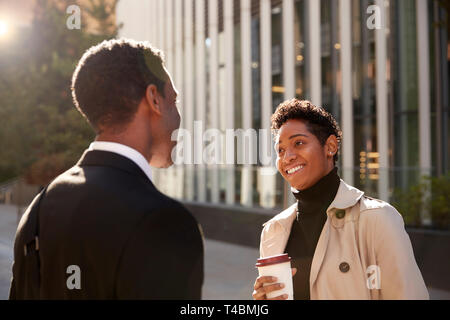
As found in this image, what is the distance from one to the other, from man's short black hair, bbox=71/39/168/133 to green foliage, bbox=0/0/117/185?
15634mm

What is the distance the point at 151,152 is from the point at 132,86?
0.68 feet

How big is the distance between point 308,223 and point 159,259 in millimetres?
1617

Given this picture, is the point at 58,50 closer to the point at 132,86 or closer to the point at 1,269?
the point at 1,269

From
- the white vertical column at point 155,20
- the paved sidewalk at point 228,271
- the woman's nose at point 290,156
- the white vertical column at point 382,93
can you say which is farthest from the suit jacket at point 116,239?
the white vertical column at point 155,20

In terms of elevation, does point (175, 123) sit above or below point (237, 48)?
below

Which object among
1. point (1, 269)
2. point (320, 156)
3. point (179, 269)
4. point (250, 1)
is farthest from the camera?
point (250, 1)

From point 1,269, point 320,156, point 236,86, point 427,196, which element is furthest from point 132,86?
point 236,86

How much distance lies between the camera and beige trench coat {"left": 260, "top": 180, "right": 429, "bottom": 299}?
2.44 metres

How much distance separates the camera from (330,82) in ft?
47.0

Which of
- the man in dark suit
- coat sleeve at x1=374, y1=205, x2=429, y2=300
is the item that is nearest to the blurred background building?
coat sleeve at x1=374, y1=205, x2=429, y2=300

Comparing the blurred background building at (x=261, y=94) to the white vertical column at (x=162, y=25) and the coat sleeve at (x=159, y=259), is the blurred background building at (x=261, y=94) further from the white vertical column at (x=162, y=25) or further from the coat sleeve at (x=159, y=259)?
the coat sleeve at (x=159, y=259)

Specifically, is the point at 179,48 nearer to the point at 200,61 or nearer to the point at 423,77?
the point at 200,61

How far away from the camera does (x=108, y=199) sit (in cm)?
146

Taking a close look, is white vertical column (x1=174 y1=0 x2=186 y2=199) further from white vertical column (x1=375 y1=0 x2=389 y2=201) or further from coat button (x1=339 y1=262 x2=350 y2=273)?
coat button (x1=339 y1=262 x2=350 y2=273)
